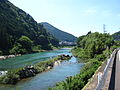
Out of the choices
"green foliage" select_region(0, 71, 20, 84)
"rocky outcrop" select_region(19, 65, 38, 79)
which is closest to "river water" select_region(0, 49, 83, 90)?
"green foliage" select_region(0, 71, 20, 84)

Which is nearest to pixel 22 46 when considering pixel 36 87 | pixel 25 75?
pixel 25 75

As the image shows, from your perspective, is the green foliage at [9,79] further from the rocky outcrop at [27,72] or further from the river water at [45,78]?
the rocky outcrop at [27,72]

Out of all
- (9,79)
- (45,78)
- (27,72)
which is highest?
(27,72)

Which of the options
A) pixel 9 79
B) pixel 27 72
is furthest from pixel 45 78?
pixel 9 79

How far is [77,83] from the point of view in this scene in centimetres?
1639

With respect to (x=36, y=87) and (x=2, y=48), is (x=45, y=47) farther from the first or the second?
(x=36, y=87)

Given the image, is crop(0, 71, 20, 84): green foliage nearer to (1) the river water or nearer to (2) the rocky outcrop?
(1) the river water

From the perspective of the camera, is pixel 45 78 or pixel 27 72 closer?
pixel 45 78

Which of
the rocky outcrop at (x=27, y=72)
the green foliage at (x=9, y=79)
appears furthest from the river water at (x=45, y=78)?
the rocky outcrop at (x=27, y=72)

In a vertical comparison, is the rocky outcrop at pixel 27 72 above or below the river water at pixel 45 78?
above

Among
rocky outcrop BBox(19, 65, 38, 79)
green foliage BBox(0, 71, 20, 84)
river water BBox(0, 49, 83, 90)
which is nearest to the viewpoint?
river water BBox(0, 49, 83, 90)

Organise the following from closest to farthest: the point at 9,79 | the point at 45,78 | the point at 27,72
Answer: the point at 9,79
the point at 45,78
the point at 27,72

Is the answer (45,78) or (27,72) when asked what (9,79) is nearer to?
(45,78)

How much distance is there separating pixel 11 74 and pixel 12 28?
100 metres
